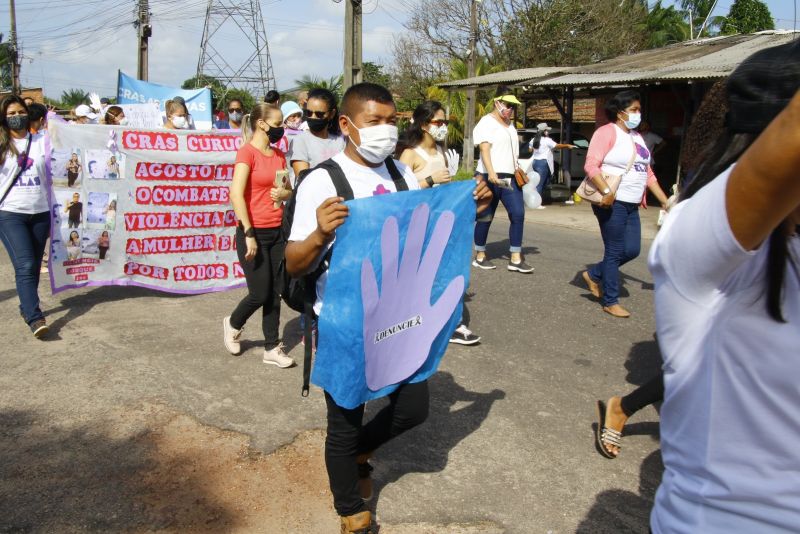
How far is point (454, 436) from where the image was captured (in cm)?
397

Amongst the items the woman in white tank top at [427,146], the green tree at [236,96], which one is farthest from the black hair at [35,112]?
the green tree at [236,96]

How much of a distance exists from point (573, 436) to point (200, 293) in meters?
4.20

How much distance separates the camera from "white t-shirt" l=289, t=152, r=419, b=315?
2.72m

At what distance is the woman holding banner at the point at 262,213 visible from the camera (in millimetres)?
4773

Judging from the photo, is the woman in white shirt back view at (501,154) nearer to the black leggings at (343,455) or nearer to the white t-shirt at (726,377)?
the black leggings at (343,455)

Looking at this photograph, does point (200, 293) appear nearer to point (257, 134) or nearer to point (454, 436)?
point (257, 134)

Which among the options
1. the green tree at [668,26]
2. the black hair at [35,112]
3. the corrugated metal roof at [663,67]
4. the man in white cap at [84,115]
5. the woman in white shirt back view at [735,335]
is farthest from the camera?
the green tree at [668,26]

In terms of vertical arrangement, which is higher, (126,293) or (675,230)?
(675,230)

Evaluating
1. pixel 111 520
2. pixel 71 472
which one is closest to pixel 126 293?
pixel 71 472

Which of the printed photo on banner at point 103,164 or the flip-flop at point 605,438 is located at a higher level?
the printed photo on banner at point 103,164

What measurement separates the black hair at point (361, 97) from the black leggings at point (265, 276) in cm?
197

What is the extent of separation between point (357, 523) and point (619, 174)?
4229mm

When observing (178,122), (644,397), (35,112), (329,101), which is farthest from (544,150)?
(644,397)

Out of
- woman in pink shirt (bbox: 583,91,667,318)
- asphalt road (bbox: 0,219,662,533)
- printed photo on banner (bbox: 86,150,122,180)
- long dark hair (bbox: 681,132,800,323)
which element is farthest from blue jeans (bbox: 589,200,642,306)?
long dark hair (bbox: 681,132,800,323)
